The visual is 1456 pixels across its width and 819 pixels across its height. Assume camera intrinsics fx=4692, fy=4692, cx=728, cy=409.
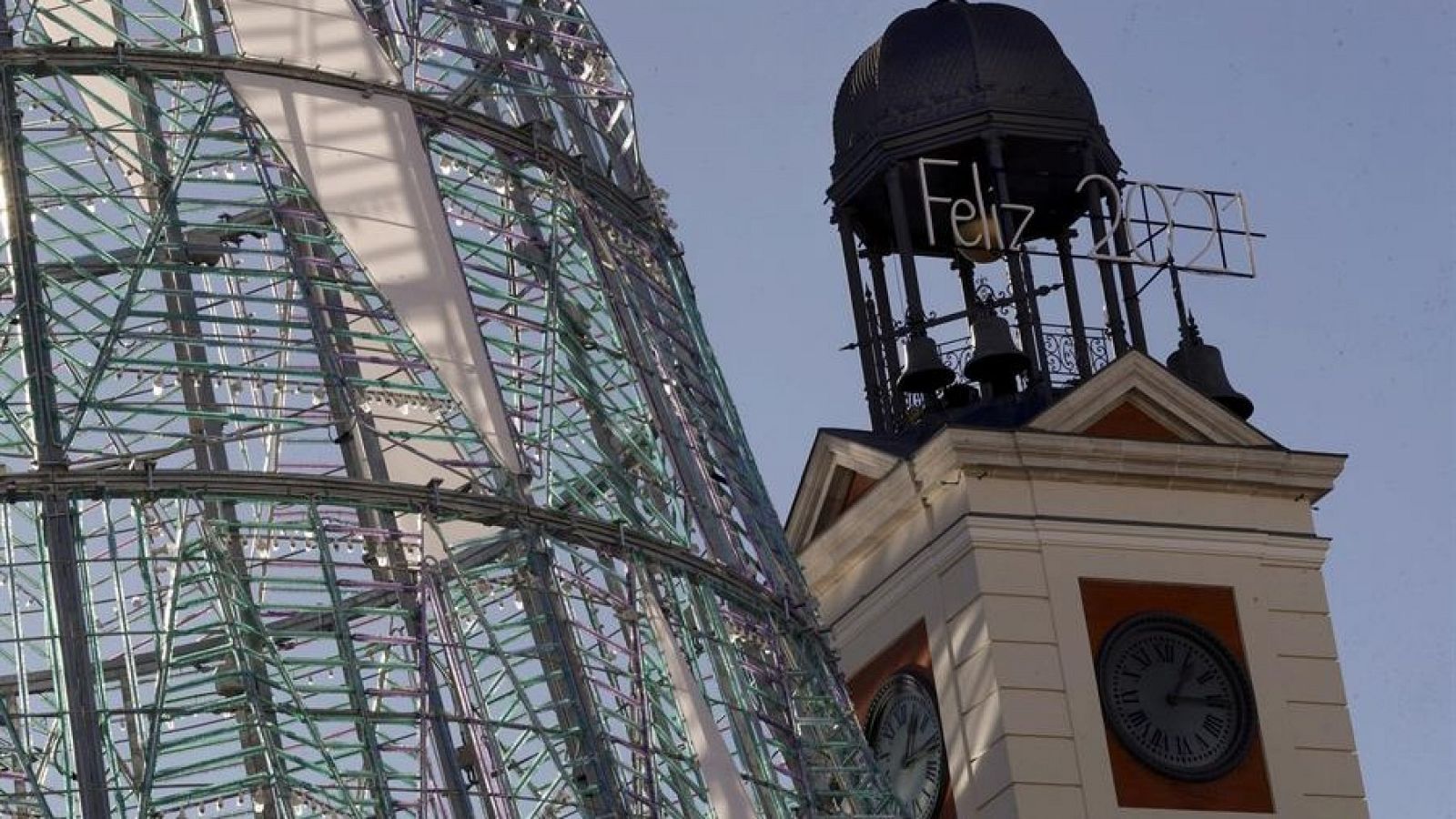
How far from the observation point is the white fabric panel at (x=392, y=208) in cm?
4212

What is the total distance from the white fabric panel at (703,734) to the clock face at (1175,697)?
1645 cm

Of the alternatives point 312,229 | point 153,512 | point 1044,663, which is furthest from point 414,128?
point 1044,663

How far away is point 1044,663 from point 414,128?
53.8 feet

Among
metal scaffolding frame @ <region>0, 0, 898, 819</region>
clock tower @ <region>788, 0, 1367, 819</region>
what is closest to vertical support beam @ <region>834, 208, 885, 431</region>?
clock tower @ <region>788, 0, 1367, 819</region>

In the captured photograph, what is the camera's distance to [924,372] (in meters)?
61.0

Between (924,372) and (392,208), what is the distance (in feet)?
62.0

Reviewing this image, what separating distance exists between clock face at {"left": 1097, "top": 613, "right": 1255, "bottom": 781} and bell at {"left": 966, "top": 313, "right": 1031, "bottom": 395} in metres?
4.02

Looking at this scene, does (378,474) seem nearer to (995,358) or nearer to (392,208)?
(392,208)

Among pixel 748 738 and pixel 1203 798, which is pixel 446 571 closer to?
pixel 748 738

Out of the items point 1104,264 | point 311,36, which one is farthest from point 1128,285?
point 311,36

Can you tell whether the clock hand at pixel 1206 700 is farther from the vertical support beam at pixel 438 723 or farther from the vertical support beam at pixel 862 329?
the vertical support beam at pixel 438 723

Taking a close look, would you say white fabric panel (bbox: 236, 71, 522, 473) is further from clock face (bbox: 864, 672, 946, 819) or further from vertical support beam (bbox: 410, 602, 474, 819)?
clock face (bbox: 864, 672, 946, 819)

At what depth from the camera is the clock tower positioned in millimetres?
57719

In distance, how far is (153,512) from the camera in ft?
135
